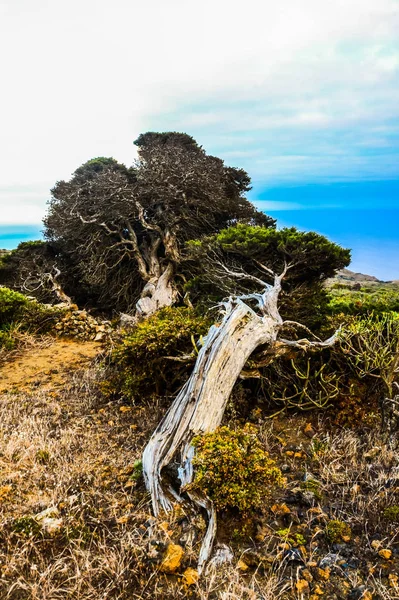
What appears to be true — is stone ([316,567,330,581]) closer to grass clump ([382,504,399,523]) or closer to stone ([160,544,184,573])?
grass clump ([382,504,399,523])

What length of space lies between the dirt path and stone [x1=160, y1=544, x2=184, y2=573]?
17.8ft

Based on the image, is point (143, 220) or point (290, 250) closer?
point (290, 250)

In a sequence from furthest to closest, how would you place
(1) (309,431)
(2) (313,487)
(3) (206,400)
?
(1) (309,431), (3) (206,400), (2) (313,487)

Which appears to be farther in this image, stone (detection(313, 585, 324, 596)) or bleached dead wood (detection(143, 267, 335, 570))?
bleached dead wood (detection(143, 267, 335, 570))

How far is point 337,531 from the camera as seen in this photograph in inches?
147

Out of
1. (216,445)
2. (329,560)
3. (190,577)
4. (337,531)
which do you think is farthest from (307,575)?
(216,445)

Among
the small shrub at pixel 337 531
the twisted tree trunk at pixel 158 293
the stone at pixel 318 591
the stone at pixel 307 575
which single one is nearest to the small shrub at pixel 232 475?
the small shrub at pixel 337 531

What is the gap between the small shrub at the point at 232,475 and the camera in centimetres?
379

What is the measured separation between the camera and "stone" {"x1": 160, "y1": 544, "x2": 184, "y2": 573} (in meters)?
3.25

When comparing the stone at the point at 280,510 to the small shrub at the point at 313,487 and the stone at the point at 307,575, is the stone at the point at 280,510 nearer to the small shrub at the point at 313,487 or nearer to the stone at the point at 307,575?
the small shrub at the point at 313,487

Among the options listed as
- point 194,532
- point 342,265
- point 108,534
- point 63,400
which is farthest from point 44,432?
point 342,265

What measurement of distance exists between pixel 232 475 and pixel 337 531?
1072mm

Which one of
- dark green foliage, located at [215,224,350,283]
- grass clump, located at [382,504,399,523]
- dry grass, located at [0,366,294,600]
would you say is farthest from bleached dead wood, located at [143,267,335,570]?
dark green foliage, located at [215,224,350,283]

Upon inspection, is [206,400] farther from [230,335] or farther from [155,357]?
[155,357]
